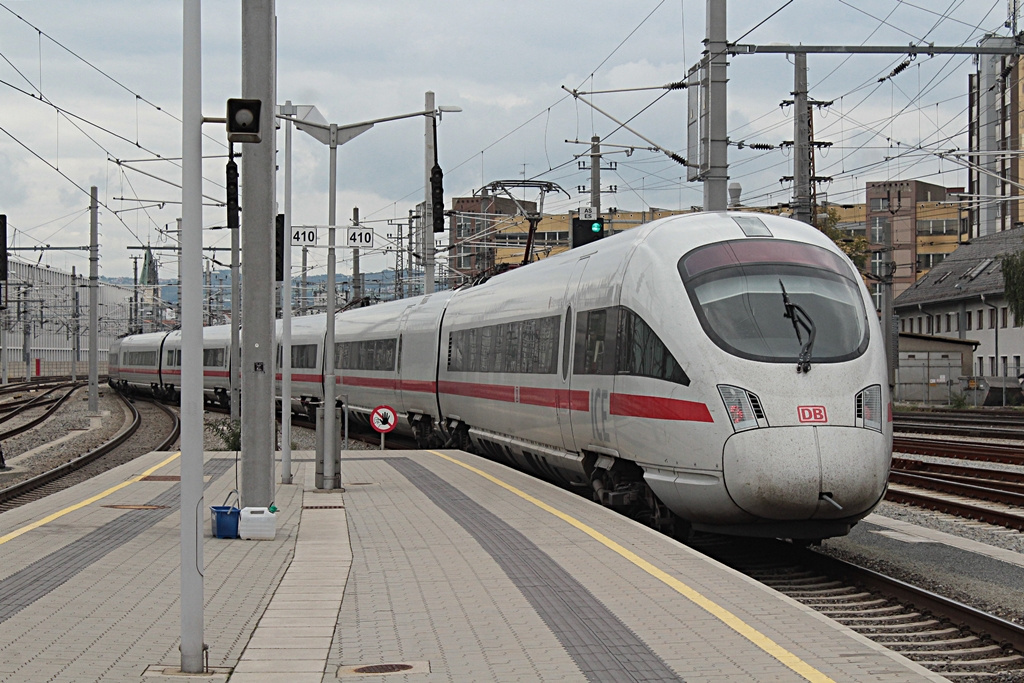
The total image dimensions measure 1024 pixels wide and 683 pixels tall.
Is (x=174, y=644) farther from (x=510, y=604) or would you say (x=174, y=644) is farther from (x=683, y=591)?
(x=683, y=591)

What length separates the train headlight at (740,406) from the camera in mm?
10586

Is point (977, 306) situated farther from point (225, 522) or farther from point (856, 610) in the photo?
point (225, 522)

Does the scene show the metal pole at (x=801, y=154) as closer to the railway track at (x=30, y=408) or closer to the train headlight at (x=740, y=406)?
the train headlight at (x=740, y=406)

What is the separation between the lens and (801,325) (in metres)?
11.2

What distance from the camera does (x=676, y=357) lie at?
11.4 meters

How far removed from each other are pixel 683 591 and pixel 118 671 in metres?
3.95

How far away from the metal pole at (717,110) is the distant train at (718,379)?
3.79 m

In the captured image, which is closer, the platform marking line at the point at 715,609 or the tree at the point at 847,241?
the platform marking line at the point at 715,609

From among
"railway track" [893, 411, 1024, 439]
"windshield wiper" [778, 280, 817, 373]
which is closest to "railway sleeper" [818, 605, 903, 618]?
"windshield wiper" [778, 280, 817, 373]

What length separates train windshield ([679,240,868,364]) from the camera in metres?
11.1

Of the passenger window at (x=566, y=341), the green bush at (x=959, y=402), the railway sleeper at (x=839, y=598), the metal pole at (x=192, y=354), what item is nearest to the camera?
the metal pole at (x=192, y=354)

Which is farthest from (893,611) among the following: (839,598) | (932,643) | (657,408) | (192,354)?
(192,354)

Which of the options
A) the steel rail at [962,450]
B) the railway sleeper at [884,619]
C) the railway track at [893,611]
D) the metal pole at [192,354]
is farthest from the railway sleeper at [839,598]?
the steel rail at [962,450]

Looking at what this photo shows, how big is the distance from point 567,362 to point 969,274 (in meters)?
55.5
